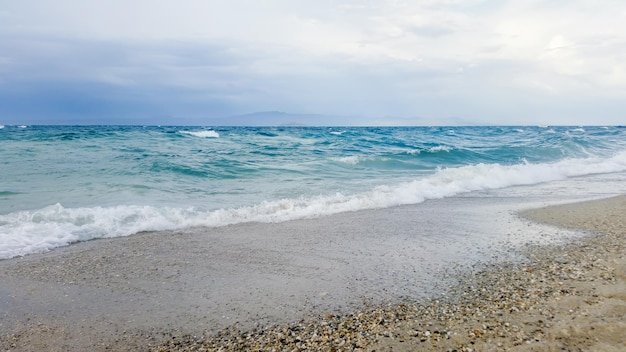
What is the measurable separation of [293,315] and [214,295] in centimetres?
106

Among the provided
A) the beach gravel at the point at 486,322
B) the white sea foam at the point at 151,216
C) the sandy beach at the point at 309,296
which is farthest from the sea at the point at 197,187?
the beach gravel at the point at 486,322

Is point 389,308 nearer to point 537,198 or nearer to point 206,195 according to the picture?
point 206,195

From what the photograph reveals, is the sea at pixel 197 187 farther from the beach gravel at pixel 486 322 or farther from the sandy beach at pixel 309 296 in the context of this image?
the beach gravel at pixel 486 322

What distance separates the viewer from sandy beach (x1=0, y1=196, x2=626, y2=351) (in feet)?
12.1

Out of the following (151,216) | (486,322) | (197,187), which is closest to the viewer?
(486,322)

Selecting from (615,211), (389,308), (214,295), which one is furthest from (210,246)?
(615,211)

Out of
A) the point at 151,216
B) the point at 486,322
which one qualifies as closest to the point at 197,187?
the point at 151,216

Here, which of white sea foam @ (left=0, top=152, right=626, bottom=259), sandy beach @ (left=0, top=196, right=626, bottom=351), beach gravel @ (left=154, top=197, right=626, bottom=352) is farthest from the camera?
white sea foam @ (left=0, top=152, right=626, bottom=259)

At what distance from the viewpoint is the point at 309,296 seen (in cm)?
468

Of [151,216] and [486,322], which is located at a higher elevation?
[486,322]

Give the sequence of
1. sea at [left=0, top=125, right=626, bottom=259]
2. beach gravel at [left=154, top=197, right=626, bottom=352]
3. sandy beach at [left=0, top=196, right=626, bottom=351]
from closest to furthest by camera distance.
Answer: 1. beach gravel at [left=154, top=197, right=626, bottom=352]
2. sandy beach at [left=0, top=196, right=626, bottom=351]
3. sea at [left=0, top=125, right=626, bottom=259]

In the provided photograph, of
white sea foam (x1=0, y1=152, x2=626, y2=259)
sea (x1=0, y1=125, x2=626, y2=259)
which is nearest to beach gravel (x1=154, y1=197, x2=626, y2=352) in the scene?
white sea foam (x1=0, y1=152, x2=626, y2=259)

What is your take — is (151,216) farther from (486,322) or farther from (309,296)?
(486,322)

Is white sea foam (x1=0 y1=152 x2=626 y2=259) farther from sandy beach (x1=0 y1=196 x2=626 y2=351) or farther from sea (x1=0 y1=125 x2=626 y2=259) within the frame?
sandy beach (x1=0 y1=196 x2=626 y2=351)
